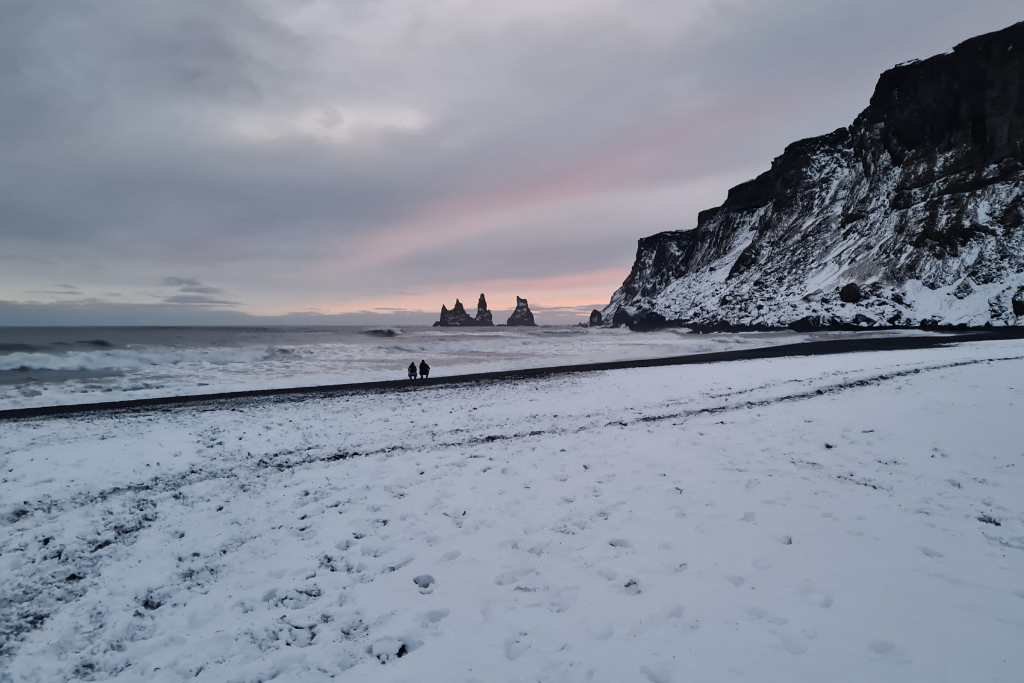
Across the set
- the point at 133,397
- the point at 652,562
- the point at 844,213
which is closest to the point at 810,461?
the point at 652,562

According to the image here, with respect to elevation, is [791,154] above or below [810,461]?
above

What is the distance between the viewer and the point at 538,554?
5.65 meters

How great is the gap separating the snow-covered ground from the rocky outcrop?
69.3m

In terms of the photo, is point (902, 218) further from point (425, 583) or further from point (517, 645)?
point (517, 645)

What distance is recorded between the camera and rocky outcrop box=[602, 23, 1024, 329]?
6116cm

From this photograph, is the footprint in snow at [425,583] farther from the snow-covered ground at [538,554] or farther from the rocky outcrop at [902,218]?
the rocky outcrop at [902,218]

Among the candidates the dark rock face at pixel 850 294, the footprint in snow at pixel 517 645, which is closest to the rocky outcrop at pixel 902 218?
the dark rock face at pixel 850 294

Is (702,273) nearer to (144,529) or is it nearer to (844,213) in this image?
(844,213)

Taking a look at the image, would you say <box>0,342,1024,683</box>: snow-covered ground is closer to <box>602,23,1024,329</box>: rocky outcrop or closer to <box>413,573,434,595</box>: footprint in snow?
<box>413,573,434,595</box>: footprint in snow

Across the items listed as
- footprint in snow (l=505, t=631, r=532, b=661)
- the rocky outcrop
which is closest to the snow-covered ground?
footprint in snow (l=505, t=631, r=532, b=661)

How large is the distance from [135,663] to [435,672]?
290cm

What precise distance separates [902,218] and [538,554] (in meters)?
98.7

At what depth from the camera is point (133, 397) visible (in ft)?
71.3

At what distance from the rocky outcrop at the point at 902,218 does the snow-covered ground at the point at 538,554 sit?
69.3 meters
